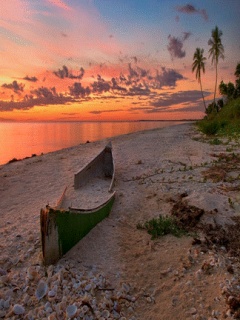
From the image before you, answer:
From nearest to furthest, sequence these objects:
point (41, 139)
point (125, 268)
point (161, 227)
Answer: point (125, 268)
point (161, 227)
point (41, 139)

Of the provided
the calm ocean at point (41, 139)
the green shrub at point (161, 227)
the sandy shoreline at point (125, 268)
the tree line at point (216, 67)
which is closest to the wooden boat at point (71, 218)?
the sandy shoreline at point (125, 268)

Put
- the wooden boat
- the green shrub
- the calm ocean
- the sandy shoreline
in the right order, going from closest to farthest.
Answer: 1. the sandy shoreline
2. the wooden boat
3. the green shrub
4. the calm ocean

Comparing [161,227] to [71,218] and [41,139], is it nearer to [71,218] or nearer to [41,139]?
[71,218]

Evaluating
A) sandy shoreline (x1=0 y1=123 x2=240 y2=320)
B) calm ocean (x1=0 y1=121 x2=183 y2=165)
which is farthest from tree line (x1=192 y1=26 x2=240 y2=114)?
sandy shoreline (x1=0 y1=123 x2=240 y2=320)

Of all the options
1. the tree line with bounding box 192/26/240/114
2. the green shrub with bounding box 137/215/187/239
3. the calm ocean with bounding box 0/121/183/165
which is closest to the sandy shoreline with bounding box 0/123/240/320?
the green shrub with bounding box 137/215/187/239

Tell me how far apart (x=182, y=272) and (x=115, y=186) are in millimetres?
4842

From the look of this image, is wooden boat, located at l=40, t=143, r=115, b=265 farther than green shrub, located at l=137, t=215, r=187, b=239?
No

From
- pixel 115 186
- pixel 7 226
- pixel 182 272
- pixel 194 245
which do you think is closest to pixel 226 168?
pixel 115 186

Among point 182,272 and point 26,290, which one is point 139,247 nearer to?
point 182,272

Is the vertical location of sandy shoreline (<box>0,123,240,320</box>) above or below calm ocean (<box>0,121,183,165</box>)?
above

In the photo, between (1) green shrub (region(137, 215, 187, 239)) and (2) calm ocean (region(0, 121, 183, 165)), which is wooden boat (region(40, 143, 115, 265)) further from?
(2) calm ocean (region(0, 121, 183, 165))

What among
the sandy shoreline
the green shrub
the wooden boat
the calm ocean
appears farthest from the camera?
the calm ocean

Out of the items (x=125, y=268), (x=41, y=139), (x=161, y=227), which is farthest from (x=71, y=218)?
(x=41, y=139)

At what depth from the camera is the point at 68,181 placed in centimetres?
982
